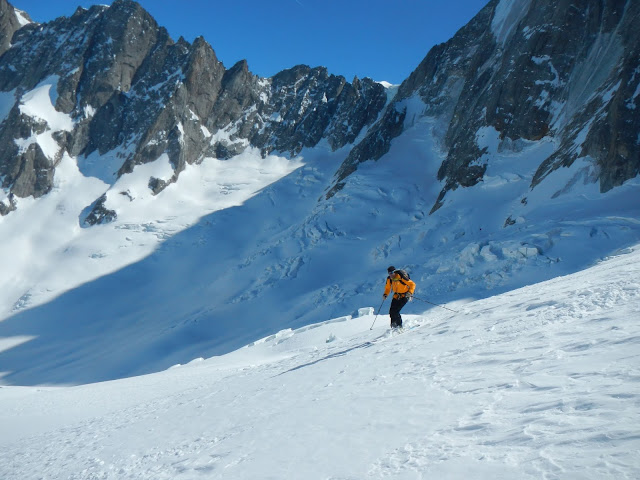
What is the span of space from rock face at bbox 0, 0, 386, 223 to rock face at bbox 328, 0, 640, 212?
96.7ft

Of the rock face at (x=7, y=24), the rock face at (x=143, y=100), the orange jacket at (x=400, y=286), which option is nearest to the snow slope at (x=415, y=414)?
the orange jacket at (x=400, y=286)

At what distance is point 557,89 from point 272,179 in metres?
42.4

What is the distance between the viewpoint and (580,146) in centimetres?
2573

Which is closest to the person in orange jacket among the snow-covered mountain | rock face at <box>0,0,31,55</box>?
the snow-covered mountain

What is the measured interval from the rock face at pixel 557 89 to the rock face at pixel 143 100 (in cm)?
2949

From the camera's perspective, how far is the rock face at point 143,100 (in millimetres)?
67062

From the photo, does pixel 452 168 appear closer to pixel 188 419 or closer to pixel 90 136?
pixel 188 419

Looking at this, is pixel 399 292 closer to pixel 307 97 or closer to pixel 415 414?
pixel 415 414

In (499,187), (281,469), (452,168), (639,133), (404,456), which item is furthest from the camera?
(452,168)

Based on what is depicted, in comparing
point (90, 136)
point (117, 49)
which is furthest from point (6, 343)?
point (117, 49)

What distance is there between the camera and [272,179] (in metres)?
68.2

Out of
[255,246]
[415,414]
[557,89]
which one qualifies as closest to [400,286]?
[415,414]

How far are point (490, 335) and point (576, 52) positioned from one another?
34229mm

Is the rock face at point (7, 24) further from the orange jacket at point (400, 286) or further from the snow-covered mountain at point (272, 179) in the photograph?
the orange jacket at point (400, 286)
